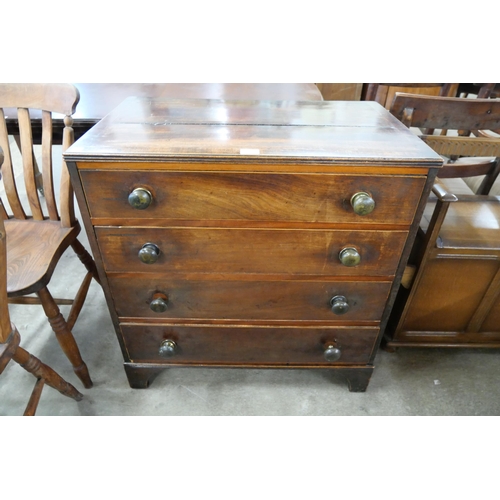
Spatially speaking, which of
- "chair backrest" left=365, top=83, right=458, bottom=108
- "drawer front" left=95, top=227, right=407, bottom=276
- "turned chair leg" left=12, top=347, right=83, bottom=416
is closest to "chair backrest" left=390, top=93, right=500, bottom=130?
"drawer front" left=95, top=227, right=407, bottom=276

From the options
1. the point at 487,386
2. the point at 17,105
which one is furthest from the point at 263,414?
the point at 17,105

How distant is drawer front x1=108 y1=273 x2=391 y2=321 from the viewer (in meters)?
1.18

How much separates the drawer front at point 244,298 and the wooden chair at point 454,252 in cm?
35

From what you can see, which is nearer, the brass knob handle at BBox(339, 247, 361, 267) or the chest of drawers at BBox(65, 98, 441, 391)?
the chest of drawers at BBox(65, 98, 441, 391)

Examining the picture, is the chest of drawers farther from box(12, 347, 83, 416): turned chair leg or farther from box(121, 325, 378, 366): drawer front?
box(12, 347, 83, 416): turned chair leg

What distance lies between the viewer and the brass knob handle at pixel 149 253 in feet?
3.45

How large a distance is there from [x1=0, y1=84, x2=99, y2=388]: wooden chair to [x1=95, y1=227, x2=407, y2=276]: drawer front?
1.16ft

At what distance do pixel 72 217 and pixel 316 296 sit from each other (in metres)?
1.05

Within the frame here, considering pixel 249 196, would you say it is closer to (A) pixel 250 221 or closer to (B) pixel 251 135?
(A) pixel 250 221

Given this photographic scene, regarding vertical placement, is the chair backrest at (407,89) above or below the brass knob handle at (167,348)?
above

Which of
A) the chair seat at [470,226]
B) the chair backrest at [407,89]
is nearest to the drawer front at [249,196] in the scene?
the chair seat at [470,226]

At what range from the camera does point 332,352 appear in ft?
4.33

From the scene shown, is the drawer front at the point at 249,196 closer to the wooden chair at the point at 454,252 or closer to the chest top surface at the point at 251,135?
the chest top surface at the point at 251,135

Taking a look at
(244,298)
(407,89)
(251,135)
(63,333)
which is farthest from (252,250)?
(407,89)
